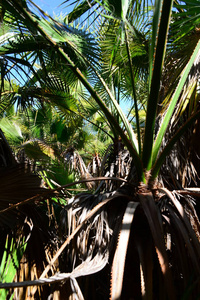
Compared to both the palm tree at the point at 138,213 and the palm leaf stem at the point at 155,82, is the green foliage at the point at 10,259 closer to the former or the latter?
the palm tree at the point at 138,213

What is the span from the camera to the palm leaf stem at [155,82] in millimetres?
1556

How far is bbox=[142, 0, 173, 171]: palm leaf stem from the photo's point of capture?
1.56m

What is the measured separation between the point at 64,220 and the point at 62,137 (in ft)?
14.6

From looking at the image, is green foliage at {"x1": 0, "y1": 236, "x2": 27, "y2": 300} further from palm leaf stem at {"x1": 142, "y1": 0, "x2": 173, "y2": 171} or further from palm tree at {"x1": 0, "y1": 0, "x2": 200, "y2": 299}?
palm leaf stem at {"x1": 142, "y1": 0, "x2": 173, "y2": 171}

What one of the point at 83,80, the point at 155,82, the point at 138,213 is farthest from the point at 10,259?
the point at 155,82

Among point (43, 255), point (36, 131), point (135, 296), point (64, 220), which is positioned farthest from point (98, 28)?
point (36, 131)

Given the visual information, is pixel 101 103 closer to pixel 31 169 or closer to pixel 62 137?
pixel 31 169

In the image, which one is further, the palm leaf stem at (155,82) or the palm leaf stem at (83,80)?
the palm leaf stem at (83,80)

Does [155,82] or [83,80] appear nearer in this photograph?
[155,82]

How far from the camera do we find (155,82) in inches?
67.7

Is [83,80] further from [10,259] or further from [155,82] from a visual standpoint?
[10,259]

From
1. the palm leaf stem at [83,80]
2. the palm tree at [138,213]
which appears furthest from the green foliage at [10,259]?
the palm leaf stem at [83,80]

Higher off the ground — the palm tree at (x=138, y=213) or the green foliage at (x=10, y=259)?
the palm tree at (x=138, y=213)

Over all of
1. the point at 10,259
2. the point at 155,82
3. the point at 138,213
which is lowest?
the point at 10,259
